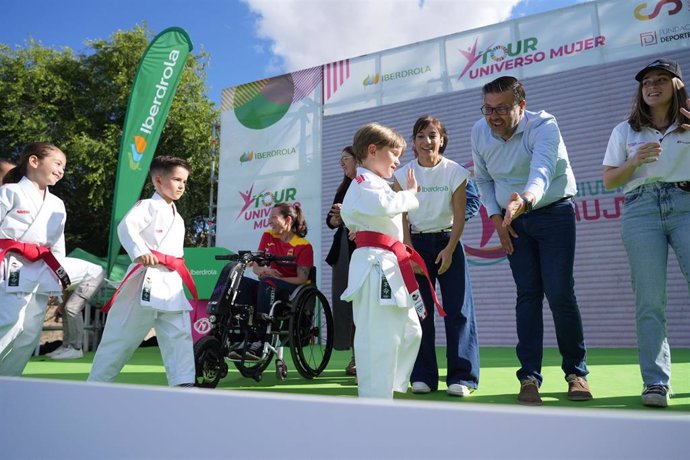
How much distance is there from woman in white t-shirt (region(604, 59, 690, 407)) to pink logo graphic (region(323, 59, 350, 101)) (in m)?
6.80

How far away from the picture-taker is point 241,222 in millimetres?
9156

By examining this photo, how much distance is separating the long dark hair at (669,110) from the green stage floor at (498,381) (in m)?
1.24

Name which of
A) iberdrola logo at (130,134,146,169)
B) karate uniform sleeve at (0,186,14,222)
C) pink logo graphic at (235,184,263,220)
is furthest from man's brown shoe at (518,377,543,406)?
pink logo graphic at (235,184,263,220)

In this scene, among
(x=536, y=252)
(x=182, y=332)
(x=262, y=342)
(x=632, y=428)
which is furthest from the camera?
(x=262, y=342)

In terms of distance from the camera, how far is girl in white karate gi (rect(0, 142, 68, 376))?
268 centimetres

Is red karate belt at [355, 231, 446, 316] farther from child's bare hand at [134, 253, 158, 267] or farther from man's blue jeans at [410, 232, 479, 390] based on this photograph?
child's bare hand at [134, 253, 158, 267]

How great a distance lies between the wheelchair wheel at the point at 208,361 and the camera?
2.89 metres

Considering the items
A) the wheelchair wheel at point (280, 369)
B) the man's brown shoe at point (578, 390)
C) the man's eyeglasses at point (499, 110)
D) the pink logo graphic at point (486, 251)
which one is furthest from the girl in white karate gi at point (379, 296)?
the pink logo graphic at point (486, 251)

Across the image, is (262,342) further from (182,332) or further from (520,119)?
(520,119)

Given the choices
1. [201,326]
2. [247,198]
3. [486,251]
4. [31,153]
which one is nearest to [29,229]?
[31,153]

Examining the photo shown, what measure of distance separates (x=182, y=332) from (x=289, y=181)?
6369mm

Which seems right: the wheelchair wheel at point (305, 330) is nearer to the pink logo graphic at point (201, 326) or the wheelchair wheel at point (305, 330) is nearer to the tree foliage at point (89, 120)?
the pink logo graphic at point (201, 326)

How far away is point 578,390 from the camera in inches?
93.9

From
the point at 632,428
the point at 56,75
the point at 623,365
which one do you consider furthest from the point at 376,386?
the point at 56,75
